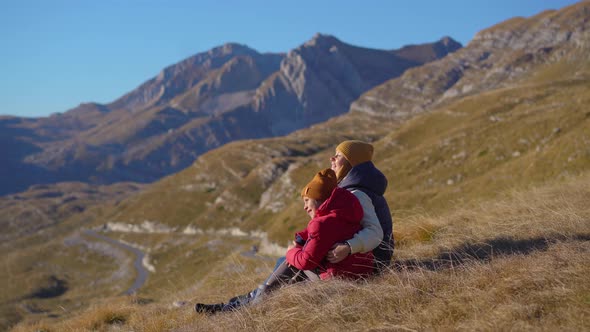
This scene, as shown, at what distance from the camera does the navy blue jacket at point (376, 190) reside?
8883mm

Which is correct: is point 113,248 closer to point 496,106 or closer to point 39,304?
point 39,304

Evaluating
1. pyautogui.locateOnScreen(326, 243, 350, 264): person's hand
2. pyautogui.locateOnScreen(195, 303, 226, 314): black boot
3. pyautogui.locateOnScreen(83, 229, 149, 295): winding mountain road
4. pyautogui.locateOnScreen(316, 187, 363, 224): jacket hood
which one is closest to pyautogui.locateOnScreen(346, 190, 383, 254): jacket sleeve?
pyautogui.locateOnScreen(326, 243, 350, 264): person's hand

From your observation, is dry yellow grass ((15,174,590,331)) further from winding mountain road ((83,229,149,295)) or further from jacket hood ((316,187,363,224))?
winding mountain road ((83,229,149,295))

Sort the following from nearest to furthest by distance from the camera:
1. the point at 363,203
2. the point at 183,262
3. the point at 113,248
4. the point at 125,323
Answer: the point at 363,203 → the point at 125,323 → the point at 183,262 → the point at 113,248

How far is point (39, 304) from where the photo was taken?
11819 centimetres

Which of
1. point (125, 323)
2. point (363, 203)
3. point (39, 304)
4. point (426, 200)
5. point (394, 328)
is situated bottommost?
point (39, 304)

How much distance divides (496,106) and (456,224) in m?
79.7

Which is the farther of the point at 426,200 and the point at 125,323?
the point at 426,200

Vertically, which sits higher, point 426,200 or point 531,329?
point 531,329

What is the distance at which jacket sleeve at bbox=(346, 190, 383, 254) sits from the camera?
7973mm

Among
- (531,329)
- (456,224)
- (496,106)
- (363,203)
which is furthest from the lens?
(496,106)

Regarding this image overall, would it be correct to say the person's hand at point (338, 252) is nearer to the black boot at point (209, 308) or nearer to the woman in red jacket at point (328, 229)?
the woman in red jacket at point (328, 229)

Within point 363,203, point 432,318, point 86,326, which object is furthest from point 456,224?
point 86,326

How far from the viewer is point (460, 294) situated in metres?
6.39
